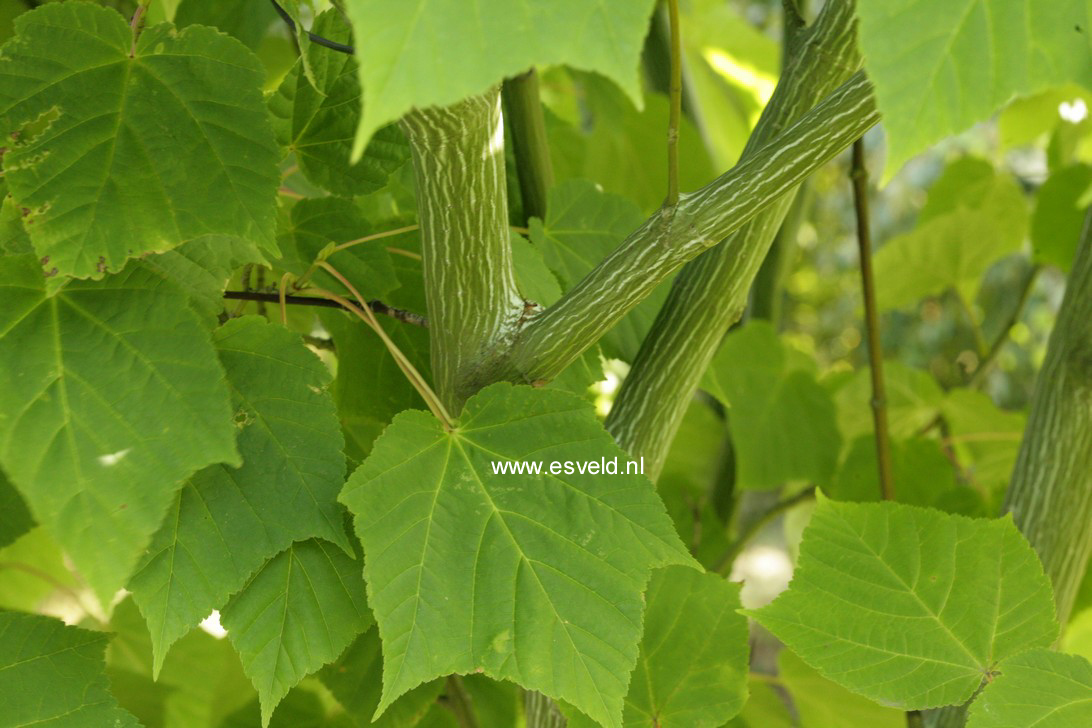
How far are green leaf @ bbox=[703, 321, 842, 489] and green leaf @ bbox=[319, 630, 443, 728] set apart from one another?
41 cm

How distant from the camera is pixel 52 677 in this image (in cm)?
45

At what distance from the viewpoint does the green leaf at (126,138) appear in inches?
15.1

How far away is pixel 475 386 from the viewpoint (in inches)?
19.3

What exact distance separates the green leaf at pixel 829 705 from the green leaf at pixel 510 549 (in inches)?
14.7

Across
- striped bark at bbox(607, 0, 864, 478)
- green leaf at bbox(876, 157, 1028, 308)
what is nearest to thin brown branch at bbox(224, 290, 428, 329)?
striped bark at bbox(607, 0, 864, 478)

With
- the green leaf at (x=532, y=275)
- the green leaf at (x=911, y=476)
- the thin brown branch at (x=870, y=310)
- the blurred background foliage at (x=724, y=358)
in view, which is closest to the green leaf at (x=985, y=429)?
the blurred background foliage at (x=724, y=358)

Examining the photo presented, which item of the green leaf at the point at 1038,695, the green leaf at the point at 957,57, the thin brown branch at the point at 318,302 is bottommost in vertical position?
the green leaf at the point at 1038,695

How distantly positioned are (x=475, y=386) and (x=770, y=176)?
0.18 m

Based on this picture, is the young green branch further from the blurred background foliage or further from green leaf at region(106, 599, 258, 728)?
green leaf at region(106, 599, 258, 728)

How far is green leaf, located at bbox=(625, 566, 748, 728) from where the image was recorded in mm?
536

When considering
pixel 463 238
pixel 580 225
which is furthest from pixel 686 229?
pixel 580 225

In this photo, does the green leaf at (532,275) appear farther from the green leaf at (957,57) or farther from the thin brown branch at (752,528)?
the thin brown branch at (752,528)

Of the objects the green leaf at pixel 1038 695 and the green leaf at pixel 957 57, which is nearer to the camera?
the green leaf at pixel 957 57

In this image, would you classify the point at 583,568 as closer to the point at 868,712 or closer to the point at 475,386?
the point at 475,386
